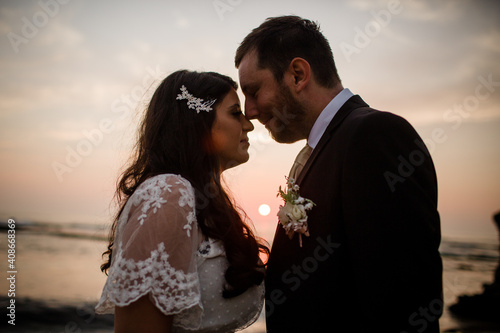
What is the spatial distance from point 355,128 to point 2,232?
29757 mm

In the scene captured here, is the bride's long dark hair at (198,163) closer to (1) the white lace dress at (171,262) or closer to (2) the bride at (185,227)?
(2) the bride at (185,227)

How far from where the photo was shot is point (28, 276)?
13.2m

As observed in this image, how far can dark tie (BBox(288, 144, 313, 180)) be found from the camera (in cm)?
276

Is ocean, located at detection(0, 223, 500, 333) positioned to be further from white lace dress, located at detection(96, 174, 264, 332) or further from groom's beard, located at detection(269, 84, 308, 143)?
groom's beard, located at detection(269, 84, 308, 143)

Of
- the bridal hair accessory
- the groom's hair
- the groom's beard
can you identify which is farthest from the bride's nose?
the groom's hair

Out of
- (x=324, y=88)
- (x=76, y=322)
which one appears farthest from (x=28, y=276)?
(x=324, y=88)

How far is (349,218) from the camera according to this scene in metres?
2.08

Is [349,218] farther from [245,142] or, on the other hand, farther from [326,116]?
[245,142]

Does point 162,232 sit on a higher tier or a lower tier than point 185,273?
higher

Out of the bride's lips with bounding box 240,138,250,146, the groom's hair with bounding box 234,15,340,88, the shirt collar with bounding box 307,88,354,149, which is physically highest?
the groom's hair with bounding box 234,15,340,88

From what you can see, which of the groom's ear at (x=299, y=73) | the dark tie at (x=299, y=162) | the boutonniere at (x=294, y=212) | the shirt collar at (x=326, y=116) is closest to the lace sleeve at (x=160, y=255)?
the boutonniere at (x=294, y=212)

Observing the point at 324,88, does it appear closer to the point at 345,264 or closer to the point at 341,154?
the point at 341,154

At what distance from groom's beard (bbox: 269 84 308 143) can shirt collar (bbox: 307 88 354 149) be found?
0.57 feet

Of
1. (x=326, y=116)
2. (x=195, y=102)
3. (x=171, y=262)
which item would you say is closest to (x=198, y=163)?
(x=195, y=102)
